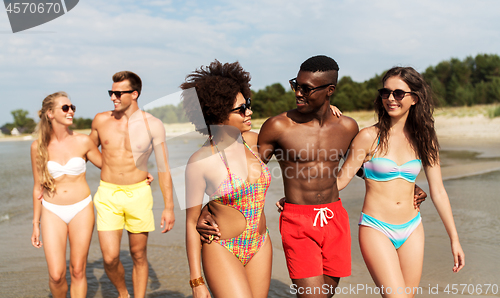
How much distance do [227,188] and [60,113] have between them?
261cm

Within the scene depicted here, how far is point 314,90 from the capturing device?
10.5 ft

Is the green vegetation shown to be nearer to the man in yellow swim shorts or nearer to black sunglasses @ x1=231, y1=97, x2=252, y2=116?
the man in yellow swim shorts

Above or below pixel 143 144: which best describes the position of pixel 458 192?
below

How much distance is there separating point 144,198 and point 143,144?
648mm

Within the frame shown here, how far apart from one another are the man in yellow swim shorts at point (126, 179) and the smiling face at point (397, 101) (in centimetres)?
251

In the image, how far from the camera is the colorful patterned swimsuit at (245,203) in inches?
107

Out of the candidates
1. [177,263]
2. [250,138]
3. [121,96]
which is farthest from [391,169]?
[177,263]

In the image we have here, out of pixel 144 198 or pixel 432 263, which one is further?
pixel 432 263

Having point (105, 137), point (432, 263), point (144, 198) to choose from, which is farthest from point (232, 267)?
point (432, 263)

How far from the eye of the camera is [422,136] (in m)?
3.30

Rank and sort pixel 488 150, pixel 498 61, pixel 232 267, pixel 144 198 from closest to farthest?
pixel 232 267, pixel 144 198, pixel 488 150, pixel 498 61

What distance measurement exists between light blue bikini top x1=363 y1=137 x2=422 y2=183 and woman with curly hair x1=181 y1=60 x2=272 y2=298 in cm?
101

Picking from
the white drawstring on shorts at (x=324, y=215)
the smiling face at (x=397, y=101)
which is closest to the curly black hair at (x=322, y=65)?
the smiling face at (x=397, y=101)

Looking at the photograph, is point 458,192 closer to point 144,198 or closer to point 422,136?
point 422,136
